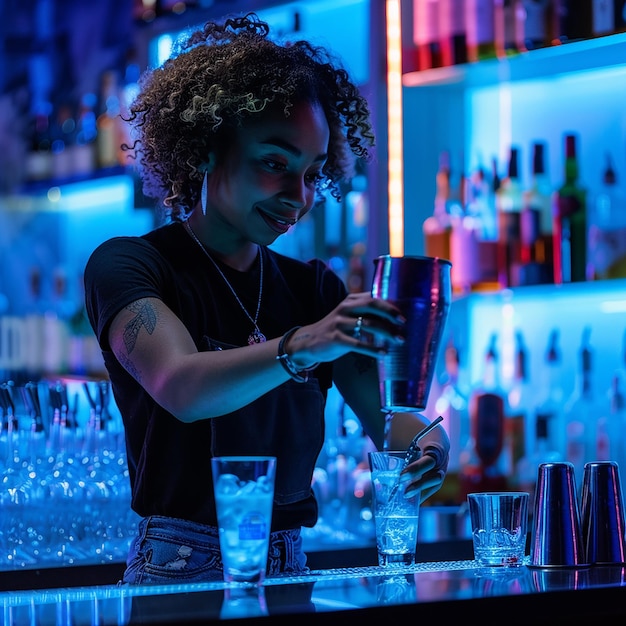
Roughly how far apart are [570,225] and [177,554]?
1.81 metres

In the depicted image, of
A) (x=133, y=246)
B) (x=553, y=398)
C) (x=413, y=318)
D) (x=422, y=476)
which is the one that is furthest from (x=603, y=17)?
(x=413, y=318)

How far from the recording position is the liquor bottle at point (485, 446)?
3.23 m

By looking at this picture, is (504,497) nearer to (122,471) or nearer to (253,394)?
(253,394)

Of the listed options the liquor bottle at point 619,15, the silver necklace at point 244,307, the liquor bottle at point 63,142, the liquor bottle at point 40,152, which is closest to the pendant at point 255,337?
the silver necklace at point 244,307

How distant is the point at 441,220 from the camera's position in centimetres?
337

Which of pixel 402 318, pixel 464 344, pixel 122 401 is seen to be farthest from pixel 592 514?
pixel 464 344

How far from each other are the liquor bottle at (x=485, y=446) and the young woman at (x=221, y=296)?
1210 millimetres

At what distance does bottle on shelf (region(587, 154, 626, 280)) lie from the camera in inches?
121

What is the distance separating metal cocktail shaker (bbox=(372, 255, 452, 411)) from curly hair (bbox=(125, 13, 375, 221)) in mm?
599

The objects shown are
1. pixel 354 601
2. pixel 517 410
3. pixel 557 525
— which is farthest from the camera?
pixel 517 410

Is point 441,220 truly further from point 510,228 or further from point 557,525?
point 557,525

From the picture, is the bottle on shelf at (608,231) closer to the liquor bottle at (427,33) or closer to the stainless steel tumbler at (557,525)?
the liquor bottle at (427,33)

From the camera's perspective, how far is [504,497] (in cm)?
162

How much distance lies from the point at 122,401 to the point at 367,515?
121 cm
